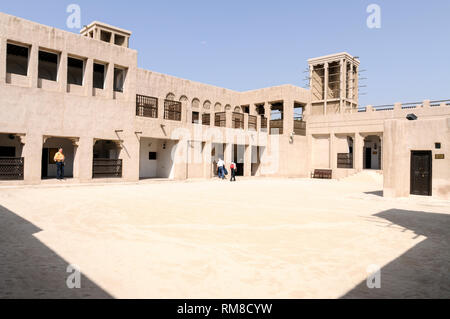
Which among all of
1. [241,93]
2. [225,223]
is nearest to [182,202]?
[225,223]

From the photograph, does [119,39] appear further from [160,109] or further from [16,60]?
[160,109]

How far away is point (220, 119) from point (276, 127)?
722cm

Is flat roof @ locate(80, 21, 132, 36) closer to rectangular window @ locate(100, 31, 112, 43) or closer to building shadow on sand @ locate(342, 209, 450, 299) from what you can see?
rectangular window @ locate(100, 31, 112, 43)

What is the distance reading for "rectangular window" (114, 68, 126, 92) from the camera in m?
21.9

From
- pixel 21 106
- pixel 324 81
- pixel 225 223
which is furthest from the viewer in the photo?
pixel 324 81

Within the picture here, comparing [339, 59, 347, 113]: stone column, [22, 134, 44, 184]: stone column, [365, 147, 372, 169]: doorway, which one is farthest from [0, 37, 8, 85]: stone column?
[365, 147, 372, 169]: doorway

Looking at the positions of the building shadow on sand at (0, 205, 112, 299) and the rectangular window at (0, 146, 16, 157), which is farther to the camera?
the rectangular window at (0, 146, 16, 157)

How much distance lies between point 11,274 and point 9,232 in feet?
9.41

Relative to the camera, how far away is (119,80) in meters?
22.5

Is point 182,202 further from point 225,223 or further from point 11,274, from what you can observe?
point 11,274

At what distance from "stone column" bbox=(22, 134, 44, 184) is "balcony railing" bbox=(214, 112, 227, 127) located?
14716 mm

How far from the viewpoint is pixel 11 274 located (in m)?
4.39

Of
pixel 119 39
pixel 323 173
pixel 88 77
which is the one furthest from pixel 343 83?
pixel 88 77

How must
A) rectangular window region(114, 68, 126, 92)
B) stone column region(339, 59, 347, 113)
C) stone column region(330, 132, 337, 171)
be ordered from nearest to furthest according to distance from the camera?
1. rectangular window region(114, 68, 126, 92)
2. stone column region(330, 132, 337, 171)
3. stone column region(339, 59, 347, 113)
